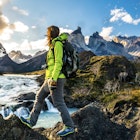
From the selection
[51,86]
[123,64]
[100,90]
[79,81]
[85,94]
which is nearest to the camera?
[51,86]

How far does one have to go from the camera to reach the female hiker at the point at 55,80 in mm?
10445

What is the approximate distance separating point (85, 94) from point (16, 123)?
108 meters

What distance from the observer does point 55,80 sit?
10383mm

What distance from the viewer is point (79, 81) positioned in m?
141

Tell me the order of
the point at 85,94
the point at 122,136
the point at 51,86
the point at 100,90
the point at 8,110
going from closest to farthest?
the point at 51,86 → the point at 122,136 → the point at 8,110 → the point at 85,94 → the point at 100,90

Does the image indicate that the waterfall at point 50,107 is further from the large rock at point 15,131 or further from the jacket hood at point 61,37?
the jacket hood at point 61,37

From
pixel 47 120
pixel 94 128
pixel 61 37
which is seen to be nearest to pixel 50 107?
pixel 47 120

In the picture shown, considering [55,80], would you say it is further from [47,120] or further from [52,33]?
[47,120]

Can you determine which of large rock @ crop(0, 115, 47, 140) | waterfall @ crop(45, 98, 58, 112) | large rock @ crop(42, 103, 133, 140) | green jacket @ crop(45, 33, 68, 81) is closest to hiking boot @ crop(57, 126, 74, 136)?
large rock @ crop(42, 103, 133, 140)

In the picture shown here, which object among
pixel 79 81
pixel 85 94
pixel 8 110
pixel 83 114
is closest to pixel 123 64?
pixel 79 81

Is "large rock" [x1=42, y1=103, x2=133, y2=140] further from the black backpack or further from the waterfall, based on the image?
the waterfall

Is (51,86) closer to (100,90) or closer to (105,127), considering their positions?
(105,127)

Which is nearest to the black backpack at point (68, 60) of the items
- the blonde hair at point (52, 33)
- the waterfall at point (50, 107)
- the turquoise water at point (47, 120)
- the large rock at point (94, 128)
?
the blonde hair at point (52, 33)

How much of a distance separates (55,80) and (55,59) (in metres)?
0.67
